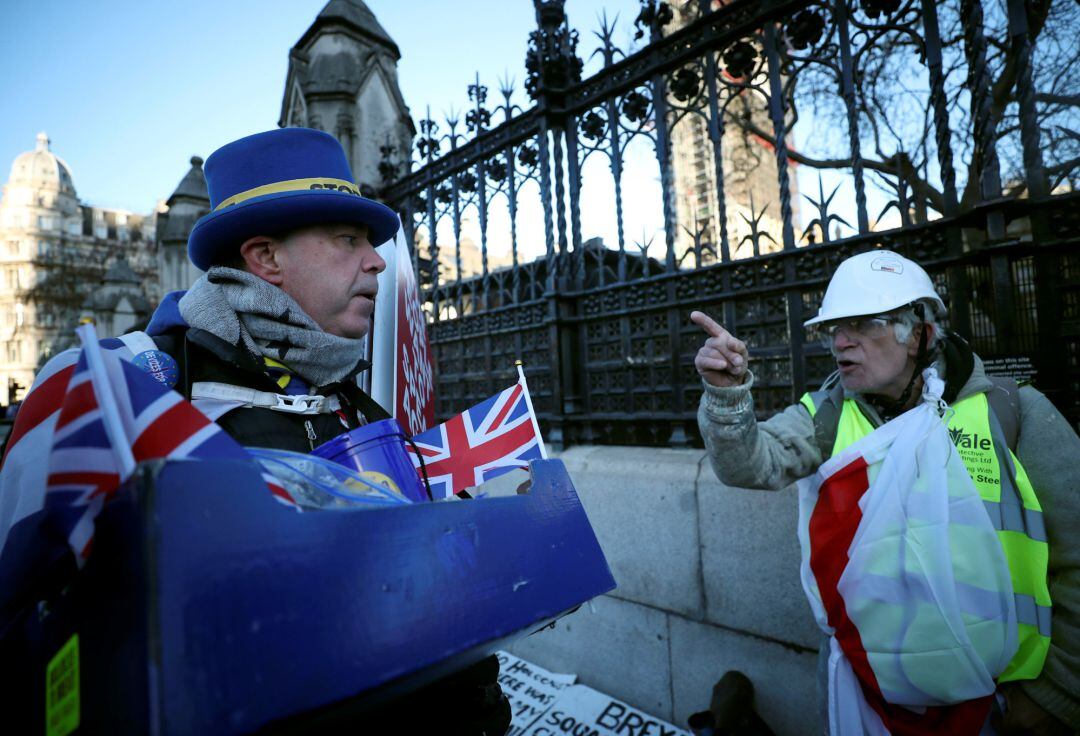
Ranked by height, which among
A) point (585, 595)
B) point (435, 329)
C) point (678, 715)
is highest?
point (435, 329)

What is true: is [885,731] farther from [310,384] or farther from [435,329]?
[435,329]

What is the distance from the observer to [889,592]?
185cm

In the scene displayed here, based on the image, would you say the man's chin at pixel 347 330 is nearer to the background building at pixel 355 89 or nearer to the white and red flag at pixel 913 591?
the white and red flag at pixel 913 591

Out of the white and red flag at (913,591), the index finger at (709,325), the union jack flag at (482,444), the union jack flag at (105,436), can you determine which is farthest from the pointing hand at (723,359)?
the union jack flag at (105,436)

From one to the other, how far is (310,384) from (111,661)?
1.12 meters

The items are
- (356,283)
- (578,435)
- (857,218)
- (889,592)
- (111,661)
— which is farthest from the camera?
(578,435)

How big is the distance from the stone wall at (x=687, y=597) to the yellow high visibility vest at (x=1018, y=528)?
1099 mm

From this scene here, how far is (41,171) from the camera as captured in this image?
4847 cm

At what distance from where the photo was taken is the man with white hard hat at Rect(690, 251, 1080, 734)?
1.86 m

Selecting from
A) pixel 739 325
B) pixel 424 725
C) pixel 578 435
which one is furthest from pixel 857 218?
pixel 424 725

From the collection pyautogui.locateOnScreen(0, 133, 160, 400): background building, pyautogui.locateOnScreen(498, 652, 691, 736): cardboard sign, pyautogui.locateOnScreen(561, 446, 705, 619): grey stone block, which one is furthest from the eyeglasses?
pyautogui.locateOnScreen(0, 133, 160, 400): background building

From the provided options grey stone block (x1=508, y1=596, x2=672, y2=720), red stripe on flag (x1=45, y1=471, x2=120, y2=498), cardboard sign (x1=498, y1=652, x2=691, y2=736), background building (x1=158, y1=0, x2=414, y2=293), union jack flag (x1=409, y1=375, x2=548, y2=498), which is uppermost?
background building (x1=158, y1=0, x2=414, y2=293)

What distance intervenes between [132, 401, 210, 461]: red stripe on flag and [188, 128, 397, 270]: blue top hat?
1.02 metres

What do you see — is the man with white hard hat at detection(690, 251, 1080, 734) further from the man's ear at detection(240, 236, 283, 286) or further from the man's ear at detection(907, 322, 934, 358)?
the man's ear at detection(240, 236, 283, 286)
